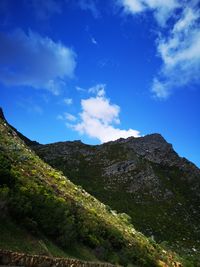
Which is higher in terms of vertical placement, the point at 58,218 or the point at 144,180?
the point at 144,180

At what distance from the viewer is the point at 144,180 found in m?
80.4

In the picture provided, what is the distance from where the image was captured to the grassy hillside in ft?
70.9

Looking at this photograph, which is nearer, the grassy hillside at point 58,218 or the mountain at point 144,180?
the grassy hillside at point 58,218

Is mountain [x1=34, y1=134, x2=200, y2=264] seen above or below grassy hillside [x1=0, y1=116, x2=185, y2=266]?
above

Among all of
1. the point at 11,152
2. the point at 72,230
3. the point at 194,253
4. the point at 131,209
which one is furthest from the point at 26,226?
the point at 131,209

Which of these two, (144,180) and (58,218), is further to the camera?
(144,180)

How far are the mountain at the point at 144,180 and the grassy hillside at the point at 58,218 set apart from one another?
23.0 m

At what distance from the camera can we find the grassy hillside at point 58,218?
21.6m

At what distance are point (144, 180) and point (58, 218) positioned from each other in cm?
5766

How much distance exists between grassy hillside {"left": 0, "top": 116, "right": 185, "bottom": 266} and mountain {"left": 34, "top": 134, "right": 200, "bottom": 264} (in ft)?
75.6

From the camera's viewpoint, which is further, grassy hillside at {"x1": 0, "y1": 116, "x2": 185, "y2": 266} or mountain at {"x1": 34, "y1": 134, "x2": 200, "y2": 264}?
mountain at {"x1": 34, "y1": 134, "x2": 200, "y2": 264}

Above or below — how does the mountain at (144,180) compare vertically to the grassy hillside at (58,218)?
above

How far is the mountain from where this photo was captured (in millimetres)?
63969

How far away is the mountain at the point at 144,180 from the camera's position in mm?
63969
